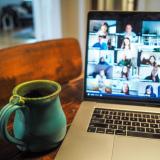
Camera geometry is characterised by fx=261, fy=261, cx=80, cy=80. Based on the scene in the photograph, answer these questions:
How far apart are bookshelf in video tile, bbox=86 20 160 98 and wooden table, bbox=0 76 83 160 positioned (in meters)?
0.10

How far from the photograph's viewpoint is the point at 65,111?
816mm

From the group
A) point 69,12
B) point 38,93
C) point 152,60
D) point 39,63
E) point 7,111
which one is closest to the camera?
point 7,111

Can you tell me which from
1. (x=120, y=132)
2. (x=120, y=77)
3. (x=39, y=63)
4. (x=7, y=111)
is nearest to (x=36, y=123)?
(x=7, y=111)

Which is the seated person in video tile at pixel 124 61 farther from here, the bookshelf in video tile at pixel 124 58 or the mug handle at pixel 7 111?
the mug handle at pixel 7 111

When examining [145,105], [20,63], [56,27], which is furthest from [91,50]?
[56,27]

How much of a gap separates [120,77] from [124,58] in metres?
0.06

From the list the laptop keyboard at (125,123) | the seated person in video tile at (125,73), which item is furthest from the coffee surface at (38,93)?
the seated person in video tile at (125,73)

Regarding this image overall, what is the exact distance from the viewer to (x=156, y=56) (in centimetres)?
76

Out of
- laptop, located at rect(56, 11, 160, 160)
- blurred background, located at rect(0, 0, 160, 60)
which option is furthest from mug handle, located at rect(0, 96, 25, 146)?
blurred background, located at rect(0, 0, 160, 60)

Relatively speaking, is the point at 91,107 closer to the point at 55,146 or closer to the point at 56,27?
the point at 55,146

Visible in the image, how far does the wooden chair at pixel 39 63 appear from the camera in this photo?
0.96 metres

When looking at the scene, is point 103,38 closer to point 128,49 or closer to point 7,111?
point 128,49

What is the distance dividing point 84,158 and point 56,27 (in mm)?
1311

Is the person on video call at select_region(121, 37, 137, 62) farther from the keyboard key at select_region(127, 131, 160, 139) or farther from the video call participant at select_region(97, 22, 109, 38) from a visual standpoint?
the keyboard key at select_region(127, 131, 160, 139)
